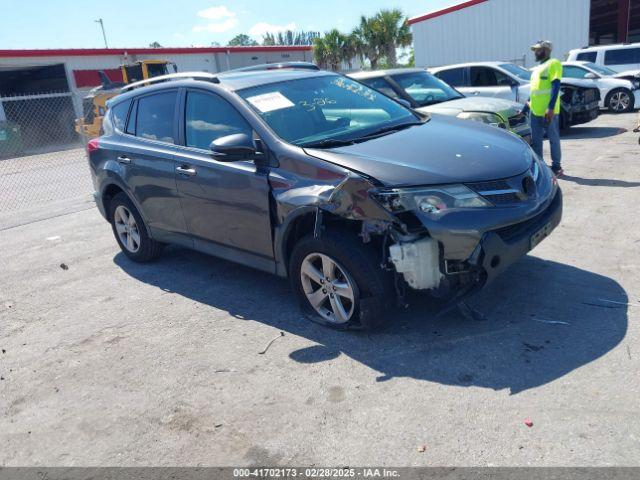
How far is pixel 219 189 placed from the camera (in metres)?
4.63

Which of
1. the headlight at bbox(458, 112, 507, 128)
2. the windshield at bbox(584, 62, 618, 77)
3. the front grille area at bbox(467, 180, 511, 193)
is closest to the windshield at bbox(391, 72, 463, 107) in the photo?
the headlight at bbox(458, 112, 507, 128)

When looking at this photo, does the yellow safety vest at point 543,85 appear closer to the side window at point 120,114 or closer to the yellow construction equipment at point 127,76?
the side window at point 120,114

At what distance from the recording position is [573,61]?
650 inches

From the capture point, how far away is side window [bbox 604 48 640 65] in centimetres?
1677

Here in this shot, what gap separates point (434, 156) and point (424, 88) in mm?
6184

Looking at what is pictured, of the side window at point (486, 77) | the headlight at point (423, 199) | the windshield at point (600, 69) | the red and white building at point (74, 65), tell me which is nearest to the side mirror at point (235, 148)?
the headlight at point (423, 199)

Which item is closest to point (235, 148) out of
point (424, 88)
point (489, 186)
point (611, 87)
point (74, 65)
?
point (489, 186)

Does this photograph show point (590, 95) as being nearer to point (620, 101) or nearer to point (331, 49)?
point (620, 101)

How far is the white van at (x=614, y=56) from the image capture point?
16812 millimetres

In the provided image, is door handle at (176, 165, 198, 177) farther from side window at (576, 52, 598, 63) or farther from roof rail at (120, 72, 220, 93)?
side window at (576, 52, 598, 63)

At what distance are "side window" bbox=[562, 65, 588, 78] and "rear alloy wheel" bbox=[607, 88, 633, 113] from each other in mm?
943

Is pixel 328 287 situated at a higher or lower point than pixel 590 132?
higher

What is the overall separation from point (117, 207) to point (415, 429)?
427 centimetres

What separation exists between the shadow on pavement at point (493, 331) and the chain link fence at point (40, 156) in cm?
664
